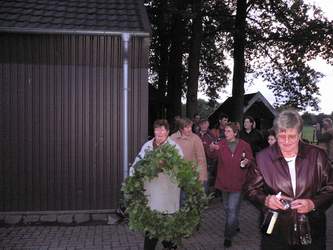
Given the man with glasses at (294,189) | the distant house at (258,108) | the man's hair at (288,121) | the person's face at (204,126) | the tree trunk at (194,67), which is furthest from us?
the distant house at (258,108)

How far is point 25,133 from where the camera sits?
9.75 m

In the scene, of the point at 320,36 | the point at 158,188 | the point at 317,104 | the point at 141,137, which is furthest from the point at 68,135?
the point at 317,104

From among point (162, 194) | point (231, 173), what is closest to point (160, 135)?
point (162, 194)

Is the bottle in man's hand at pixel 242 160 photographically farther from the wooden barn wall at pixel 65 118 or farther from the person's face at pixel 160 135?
the wooden barn wall at pixel 65 118

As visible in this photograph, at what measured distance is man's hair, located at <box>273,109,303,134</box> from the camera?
4.30 m

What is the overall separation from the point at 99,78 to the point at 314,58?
15.7m

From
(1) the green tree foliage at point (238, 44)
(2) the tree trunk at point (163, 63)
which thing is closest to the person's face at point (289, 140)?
(1) the green tree foliage at point (238, 44)

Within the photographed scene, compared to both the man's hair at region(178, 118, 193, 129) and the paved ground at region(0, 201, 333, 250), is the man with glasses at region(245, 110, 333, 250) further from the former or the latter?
the man's hair at region(178, 118, 193, 129)

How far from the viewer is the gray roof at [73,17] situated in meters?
9.66

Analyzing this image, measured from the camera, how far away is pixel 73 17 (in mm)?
10117

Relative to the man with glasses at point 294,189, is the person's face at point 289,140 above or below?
above

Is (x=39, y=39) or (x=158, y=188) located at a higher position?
(x=39, y=39)

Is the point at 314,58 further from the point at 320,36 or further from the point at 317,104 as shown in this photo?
the point at 317,104

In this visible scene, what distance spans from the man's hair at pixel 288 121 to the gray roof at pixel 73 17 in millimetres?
5882
